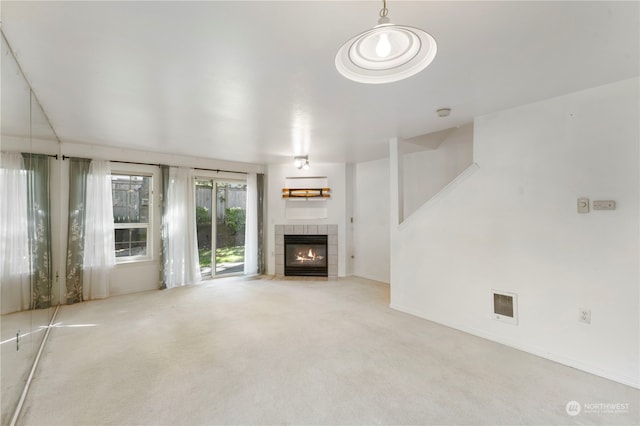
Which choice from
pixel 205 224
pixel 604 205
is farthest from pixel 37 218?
pixel 604 205

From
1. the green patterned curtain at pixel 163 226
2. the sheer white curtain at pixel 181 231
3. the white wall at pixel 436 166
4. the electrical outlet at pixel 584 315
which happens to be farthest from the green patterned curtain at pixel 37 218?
the white wall at pixel 436 166

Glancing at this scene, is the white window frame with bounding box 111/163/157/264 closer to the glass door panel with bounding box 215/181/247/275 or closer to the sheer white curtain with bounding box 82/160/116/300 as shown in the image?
the sheer white curtain with bounding box 82/160/116/300

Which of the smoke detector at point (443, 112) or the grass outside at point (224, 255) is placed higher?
the smoke detector at point (443, 112)

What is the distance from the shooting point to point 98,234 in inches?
166

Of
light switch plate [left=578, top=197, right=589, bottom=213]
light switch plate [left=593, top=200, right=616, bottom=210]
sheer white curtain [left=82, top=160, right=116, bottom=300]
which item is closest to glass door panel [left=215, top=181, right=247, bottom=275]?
sheer white curtain [left=82, top=160, right=116, bottom=300]

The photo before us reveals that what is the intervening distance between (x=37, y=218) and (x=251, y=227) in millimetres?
3475

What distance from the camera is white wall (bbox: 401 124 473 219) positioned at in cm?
413

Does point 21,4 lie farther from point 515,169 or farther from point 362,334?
point 515,169

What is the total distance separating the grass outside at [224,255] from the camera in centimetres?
548

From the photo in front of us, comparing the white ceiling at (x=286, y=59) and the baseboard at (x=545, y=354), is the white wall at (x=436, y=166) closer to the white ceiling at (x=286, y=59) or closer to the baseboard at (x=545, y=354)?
the white ceiling at (x=286, y=59)

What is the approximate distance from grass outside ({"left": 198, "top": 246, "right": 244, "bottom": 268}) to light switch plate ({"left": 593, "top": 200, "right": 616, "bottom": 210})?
5.58 meters

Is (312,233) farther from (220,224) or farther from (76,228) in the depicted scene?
(76,228)

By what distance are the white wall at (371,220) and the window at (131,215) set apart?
409cm
